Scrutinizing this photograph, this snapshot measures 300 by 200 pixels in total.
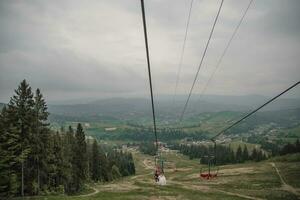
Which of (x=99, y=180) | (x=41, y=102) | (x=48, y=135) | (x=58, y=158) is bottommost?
(x=99, y=180)

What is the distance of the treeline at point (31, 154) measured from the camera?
182ft

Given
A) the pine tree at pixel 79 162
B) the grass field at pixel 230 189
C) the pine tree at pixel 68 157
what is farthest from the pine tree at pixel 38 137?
the pine tree at pixel 79 162

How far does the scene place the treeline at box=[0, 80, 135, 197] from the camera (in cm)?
5547

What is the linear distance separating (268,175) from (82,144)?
58.2 m

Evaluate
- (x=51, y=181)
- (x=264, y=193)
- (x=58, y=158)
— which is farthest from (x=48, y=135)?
(x=264, y=193)

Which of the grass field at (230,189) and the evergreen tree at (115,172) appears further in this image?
the evergreen tree at (115,172)

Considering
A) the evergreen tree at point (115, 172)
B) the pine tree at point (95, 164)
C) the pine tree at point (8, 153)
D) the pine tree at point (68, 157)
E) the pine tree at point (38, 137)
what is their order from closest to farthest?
1. the pine tree at point (8, 153)
2. the pine tree at point (38, 137)
3. the pine tree at point (68, 157)
4. the pine tree at point (95, 164)
5. the evergreen tree at point (115, 172)

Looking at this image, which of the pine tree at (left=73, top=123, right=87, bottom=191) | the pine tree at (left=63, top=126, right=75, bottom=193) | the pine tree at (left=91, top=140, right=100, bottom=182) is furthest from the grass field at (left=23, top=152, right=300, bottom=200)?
the pine tree at (left=91, top=140, right=100, bottom=182)

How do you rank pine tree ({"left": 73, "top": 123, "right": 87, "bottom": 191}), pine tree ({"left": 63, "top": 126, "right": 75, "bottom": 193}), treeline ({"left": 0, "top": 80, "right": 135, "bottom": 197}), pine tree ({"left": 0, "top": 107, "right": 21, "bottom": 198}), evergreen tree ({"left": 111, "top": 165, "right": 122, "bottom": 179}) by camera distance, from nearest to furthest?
pine tree ({"left": 0, "top": 107, "right": 21, "bottom": 198}) < treeline ({"left": 0, "top": 80, "right": 135, "bottom": 197}) < pine tree ({"left": 63, "top": 126, "right": 75, "bottom": 193}) < pine tree ({"left": 73, "top": 123, "right": 87, "bottom": 191}) < evergreen tree ({"left": 111, "top": 165, "right": 122, "bottom": 179})

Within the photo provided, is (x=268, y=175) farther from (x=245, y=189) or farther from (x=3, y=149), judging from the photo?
(x=3, y=149)

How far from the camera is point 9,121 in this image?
195ft

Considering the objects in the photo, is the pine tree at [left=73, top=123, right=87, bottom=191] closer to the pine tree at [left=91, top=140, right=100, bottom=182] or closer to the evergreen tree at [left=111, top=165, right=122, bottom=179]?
the pine tree at [left=91, top=140, right=100, bottom=182]

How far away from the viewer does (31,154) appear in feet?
212

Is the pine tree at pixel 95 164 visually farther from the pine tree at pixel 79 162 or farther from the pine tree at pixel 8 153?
the pine tree at pixel 8 153
